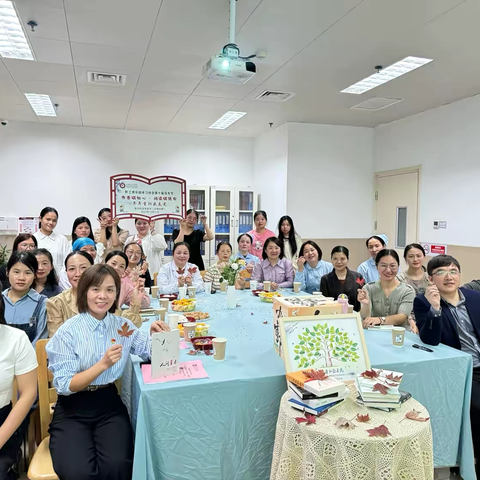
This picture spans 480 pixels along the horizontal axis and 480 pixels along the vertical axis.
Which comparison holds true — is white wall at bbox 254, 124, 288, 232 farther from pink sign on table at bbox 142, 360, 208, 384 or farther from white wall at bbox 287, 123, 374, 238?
pink sign on table at bbox 142, 360, 208, 384

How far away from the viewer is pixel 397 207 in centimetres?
576

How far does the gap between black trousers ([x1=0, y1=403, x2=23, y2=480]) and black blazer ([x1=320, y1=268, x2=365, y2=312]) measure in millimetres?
2464

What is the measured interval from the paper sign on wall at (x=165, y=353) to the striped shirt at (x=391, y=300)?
5.18ft

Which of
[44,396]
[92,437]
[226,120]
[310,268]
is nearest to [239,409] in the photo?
[92,437]

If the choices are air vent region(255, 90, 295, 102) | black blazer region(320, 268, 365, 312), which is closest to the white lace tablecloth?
black blazer region(320, 268, 365, 312)

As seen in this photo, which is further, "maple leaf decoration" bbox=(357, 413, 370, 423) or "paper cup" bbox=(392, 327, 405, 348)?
"paper cup" bbox=(392, 327, 405, 348)

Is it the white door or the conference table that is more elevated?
the white door

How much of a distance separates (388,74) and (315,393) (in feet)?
11.4

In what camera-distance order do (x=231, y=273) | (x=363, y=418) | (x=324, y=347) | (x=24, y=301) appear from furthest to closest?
(x=231, y=273)
(x=24, y=301)
(x=324, y=347)
(x=363, y=418)

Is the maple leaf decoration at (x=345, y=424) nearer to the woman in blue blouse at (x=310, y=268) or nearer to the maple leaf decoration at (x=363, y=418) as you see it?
Answer: the maple leaf decoration at (x=363, y=418)

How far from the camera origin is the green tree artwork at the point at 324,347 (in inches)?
71.2

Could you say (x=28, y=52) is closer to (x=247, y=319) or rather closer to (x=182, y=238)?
(x=182, y=238)

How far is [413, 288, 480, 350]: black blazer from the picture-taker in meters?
2.15

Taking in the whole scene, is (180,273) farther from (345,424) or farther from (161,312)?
(345,424)
